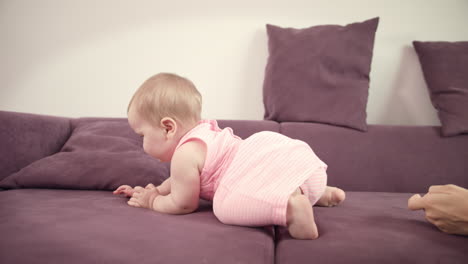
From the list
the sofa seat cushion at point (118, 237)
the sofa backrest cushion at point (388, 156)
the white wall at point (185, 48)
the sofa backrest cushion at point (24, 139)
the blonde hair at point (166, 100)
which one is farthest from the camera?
the white wall at point (185, 48)

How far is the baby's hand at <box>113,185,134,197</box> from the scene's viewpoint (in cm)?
114

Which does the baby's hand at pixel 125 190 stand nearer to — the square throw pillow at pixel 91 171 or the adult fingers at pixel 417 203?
the square throw pillow at pixel 91 171

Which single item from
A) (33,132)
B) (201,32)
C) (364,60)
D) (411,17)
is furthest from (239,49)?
(33,132)

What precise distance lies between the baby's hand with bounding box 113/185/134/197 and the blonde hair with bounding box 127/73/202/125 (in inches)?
13.0

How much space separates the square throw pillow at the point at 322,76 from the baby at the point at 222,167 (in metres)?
0.80

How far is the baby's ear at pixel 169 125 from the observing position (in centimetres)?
95

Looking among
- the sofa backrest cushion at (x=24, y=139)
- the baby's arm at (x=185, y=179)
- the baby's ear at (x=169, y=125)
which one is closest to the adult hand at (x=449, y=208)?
the baby's arm at (x=185, y=179)

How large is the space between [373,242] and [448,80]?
1.45 metres

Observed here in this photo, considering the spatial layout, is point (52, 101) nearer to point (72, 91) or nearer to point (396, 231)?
point (72, 91)

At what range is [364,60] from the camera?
1.77 m

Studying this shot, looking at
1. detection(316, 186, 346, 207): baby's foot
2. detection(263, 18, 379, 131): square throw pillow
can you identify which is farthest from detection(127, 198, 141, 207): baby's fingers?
detection(263, 18, 379, 131): square throw pillow

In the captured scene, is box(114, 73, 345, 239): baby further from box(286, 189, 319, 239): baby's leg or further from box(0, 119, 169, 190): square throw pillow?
box(0, 119, 169, 190): square throw pillow

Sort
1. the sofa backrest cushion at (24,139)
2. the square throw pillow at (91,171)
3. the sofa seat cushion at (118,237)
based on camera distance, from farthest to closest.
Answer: the sofa backrest cushion at (24,139), the square throw pillow at (91,171), the sofa seat cushion at (118,237)

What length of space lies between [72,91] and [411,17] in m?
2.33
